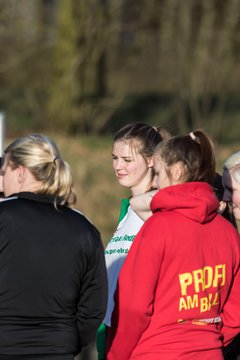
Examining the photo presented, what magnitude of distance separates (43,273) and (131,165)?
988 mm

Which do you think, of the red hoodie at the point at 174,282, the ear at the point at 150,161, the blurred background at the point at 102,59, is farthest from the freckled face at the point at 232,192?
the blurred background at the point at 102,59

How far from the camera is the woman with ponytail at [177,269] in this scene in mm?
3668

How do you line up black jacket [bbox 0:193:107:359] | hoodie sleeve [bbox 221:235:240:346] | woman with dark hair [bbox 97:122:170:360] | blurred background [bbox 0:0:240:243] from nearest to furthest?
black jacket [bbox 0:193:107:359], hoodie sleeve [bbox 221:235:240:346], woman with dark hair [bbox 97:122:170:360], blurred background [bbox 0:0:240:243]

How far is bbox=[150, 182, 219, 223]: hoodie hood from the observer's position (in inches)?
146

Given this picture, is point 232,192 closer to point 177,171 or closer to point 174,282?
point 177,171

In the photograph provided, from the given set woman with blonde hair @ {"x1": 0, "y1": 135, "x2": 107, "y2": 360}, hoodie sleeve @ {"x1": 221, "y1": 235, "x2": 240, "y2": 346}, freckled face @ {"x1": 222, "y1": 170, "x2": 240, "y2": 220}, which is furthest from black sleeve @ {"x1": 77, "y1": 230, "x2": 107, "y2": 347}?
freckled face @ {"x1": 222, "y1": 170, "x2": 240, "y2": 220}

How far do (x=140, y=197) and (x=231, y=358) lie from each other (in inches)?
37.4

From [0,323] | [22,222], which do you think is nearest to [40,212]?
[22,222]

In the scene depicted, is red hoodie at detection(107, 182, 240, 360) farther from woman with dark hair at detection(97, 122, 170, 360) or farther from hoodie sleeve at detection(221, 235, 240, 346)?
woman with dark hair at detection(97, 122, 170, 360)

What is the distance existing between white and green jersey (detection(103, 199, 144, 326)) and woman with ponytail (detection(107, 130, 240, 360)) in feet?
1.26

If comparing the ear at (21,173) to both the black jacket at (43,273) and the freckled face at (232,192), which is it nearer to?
the black jacket at (43,273)

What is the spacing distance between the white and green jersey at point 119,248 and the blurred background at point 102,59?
10.7 meters

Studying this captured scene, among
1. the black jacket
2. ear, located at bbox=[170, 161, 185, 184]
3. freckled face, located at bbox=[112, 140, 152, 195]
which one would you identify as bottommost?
the black jacket

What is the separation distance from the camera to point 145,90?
2350cm
